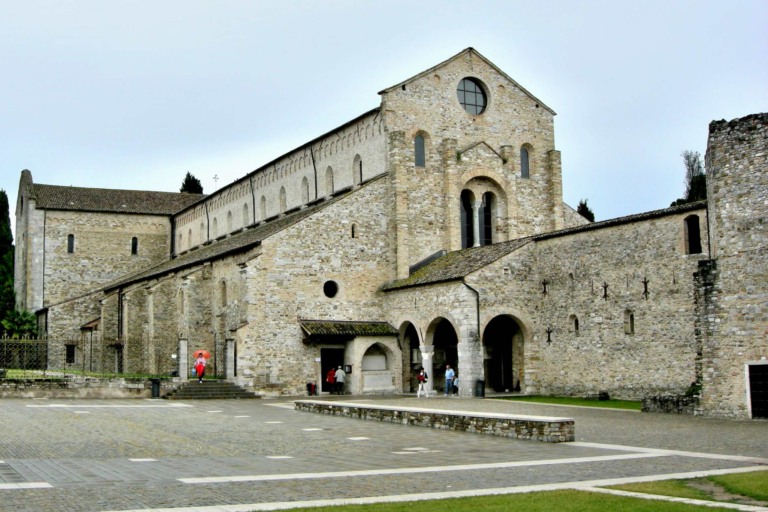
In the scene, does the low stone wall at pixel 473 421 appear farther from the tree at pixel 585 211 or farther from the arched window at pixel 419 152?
the tree at pixel 585 211

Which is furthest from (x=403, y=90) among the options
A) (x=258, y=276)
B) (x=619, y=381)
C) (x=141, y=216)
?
(x=141, y=216)

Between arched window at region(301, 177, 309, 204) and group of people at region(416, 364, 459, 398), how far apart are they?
Result: 15452 millimetres

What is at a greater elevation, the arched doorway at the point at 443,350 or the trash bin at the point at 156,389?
the arched doorway at the point at 443,350

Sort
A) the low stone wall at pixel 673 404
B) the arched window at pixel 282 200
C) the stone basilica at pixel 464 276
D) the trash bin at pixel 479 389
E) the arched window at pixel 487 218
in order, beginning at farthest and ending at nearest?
the arched window at pixel 282 200
the arched window at pixel 487 218
the trash bin at pixel 479 389
the low stone wall at pixel 673 404
the stone basilica at pixel 464 276

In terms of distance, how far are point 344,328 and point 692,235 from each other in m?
17.1

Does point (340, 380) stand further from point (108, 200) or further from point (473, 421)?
point (108, 200)

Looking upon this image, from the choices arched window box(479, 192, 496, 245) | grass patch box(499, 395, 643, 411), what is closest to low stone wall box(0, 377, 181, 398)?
grass patch box(499, 395, 643, 411)

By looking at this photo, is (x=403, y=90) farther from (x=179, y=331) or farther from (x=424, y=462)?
(x=424, y=462)

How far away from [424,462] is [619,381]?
63.4 feet

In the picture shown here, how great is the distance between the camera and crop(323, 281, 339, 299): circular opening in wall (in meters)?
42.9

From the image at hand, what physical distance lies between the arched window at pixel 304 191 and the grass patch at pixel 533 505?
3984 centimetres

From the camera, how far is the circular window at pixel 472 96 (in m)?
46.9

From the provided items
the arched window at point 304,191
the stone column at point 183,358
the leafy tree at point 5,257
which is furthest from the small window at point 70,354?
the arched window at point 304,191

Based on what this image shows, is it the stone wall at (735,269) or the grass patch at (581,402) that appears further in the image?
the grass patch at (581,402)
